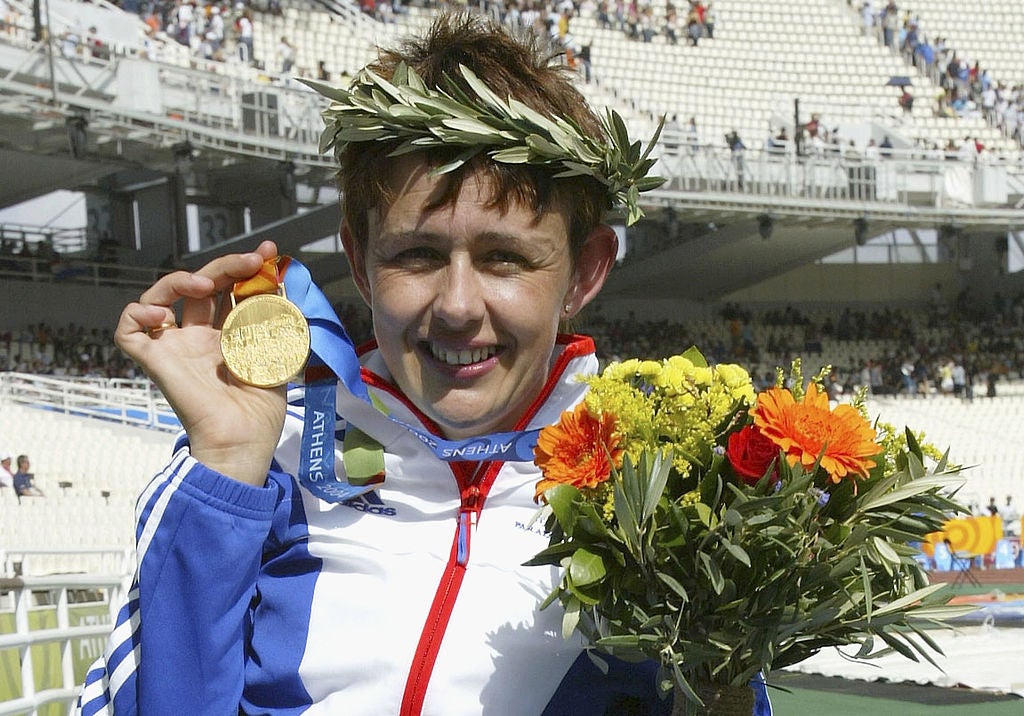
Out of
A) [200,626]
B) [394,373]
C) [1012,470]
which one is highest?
[394,373]

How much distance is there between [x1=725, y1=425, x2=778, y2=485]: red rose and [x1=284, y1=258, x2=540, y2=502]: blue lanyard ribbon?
366mm

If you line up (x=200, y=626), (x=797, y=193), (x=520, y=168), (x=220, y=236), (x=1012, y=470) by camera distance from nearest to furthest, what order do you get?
1. (x=200, y=626)
2. (x=520, y=168)
3. (x=1012, y=470)
4. (x=797, y=193)
5. (x=220, y=236)

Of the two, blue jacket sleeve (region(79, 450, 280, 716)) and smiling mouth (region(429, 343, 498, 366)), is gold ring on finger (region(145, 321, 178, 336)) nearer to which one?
blue jacket sleeve (region(79, 450, 280, 716))

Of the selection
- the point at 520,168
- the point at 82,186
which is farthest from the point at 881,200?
the point at 520,168

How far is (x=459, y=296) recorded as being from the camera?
1.77 m

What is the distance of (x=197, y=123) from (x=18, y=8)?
343cm

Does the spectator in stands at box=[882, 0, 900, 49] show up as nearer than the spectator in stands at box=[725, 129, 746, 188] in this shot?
No

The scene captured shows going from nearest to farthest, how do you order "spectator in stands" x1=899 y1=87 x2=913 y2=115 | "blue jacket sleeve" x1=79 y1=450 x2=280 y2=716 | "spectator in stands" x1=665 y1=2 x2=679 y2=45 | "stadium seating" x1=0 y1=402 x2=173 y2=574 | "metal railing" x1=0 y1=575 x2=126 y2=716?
"blue jacket sleeve" x1=79 y1=450 x2=280 y2=716
"metal railing" x1=0 y1=575 x2=126 y2=716
"stadium seating" x1=0 y1=402 x2=173 y2=574
"spectator in stands" x1=899 y1=87 x2=913 y2=115
"spectator in stands" x1=665 y1=2 x2=679 y2=45

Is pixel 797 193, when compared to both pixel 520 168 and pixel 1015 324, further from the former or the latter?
pixel 520 168

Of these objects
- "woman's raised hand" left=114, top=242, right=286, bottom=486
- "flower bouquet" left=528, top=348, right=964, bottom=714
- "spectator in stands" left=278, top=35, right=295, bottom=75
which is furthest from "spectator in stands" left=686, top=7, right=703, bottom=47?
"flower bouquet" left=528, top=348, right=964, bottom=714

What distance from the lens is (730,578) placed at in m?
1.51

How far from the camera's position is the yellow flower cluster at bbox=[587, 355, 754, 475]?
5.21 feet

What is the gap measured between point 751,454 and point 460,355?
47 cm

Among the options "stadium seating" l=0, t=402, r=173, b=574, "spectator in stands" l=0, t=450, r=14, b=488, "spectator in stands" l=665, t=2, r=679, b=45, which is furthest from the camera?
"spectator in stands" l=665, t=2, r=679, b=45
